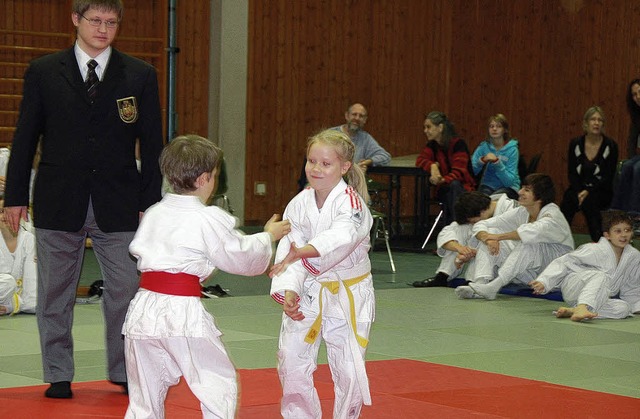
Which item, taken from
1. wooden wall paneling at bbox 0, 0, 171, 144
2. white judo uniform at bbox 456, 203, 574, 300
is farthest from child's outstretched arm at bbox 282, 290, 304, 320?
wooden wall paneling at bbox 0, 0, 171, 144

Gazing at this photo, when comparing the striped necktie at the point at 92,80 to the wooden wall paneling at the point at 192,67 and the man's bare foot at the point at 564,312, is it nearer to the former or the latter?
the man's bare foot at the point at 564,312

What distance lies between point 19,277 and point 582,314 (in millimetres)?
3763

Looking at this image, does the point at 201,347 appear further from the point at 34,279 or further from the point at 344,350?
the point at 34,279

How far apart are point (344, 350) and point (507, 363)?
1824 mm

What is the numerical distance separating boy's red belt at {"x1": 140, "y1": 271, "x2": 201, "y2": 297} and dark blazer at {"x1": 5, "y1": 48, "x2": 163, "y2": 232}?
1.06 m

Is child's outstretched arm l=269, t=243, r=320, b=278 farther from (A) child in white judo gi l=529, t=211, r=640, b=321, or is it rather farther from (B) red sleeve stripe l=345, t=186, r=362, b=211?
(A) child in white judo gi l=529, t=211, r=640, b=321

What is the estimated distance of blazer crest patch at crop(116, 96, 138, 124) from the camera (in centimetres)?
448

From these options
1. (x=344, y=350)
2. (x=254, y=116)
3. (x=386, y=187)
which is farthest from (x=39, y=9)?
(x=344, y=350)

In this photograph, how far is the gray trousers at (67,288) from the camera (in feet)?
14.6

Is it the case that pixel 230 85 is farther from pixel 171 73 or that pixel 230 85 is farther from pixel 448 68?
pixel 448 68

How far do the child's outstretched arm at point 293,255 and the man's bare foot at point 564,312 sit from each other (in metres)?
3.86

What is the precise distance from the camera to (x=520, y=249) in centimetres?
823

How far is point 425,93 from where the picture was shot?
589 inches

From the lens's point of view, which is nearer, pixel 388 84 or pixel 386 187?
pixel 386 187
